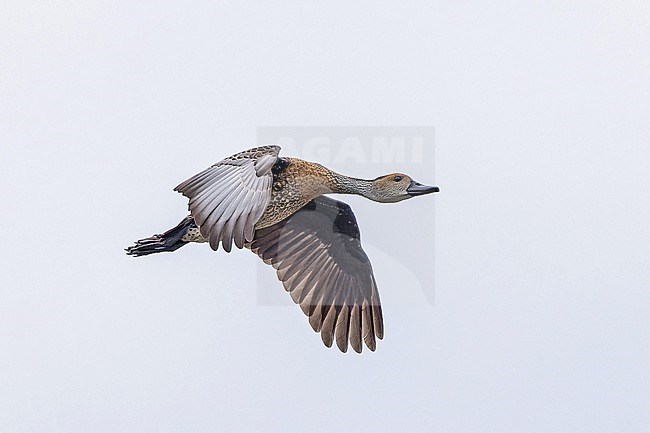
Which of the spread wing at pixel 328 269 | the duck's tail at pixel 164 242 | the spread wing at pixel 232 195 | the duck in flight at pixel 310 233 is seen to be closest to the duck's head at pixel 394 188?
the duck in flight at pixel 310 233

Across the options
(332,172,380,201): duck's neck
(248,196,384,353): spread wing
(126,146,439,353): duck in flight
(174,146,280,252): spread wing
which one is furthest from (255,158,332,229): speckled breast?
(248,196,384,353): spread wing

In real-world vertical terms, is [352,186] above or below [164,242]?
above

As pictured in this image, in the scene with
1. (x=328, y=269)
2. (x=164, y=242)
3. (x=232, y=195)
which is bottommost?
(x=328, y=269)

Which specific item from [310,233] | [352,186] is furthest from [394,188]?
[310,233]

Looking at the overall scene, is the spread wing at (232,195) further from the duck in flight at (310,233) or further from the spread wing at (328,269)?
the spread wing at (328,269)

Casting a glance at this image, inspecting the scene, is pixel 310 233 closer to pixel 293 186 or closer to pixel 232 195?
pixel 293 186

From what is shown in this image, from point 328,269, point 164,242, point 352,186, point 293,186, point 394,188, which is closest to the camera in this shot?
point 293,186

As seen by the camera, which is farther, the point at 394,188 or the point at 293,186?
the point at 394,188
